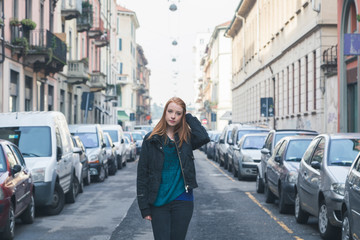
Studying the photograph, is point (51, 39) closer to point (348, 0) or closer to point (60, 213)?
point (348, 0)

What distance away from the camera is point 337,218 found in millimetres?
8898

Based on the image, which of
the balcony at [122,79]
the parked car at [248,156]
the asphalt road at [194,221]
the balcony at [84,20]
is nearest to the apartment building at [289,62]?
the parked car at [248,156]

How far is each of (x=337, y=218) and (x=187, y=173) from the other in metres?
4.18

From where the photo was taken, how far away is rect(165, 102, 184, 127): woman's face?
5.42m

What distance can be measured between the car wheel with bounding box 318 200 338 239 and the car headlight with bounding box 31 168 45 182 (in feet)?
17.1

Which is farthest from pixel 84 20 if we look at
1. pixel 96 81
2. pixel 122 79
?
pixel 122 79

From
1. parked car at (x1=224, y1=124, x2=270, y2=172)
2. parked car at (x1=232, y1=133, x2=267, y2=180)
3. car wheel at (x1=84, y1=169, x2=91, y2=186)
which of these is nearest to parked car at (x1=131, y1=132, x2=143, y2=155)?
parked car at (x1=224, y1=124, x2=270, y2=172)

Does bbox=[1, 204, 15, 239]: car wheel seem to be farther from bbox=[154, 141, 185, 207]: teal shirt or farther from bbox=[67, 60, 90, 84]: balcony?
bbox=[67, 60, 90, 84]: balcony

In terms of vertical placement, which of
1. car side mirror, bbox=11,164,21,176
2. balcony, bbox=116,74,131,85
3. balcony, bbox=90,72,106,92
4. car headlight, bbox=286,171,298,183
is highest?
balcony, bbox=116,74,131,85

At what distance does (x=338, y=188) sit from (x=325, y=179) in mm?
481

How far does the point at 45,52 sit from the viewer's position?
91.1ft

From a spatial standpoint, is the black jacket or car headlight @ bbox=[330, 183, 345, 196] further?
car headlight @ bbox=[330, 183, 345, 196]

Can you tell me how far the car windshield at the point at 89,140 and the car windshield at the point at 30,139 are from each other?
7.91 m

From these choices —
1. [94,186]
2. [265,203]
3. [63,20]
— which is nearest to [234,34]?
[63,20]
